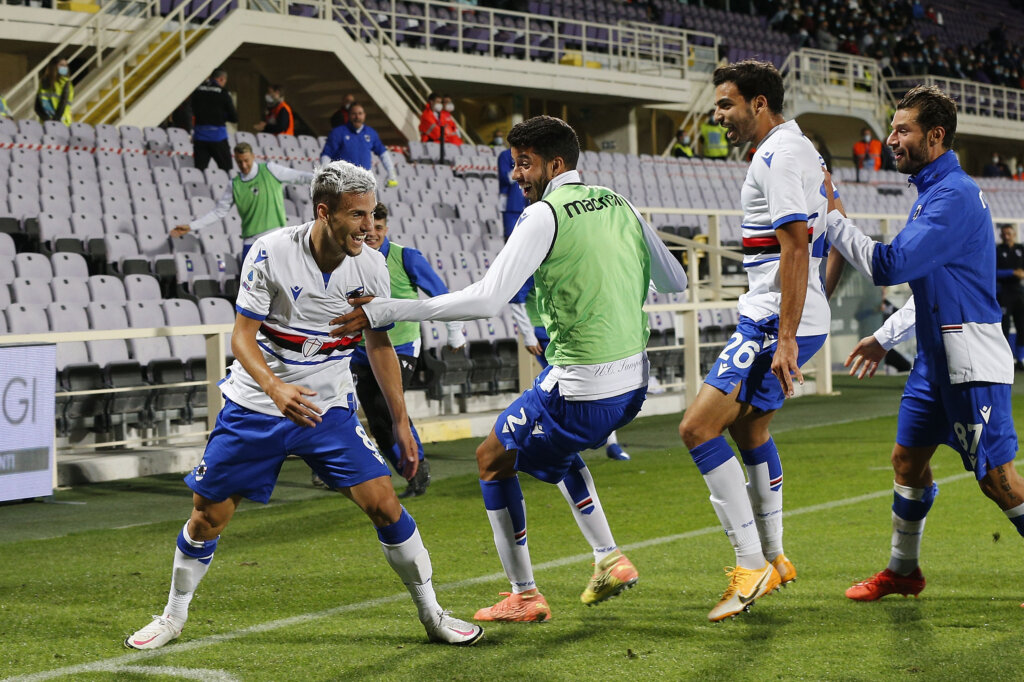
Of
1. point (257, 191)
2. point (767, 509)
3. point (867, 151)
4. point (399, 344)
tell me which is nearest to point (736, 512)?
point (767, 509)

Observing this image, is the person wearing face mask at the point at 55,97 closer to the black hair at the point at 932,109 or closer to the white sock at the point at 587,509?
the white sock at the point at 587,509

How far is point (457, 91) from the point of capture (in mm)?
26500

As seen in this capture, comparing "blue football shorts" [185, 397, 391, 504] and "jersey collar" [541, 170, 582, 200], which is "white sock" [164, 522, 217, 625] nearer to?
"blue football shorts" [185, 397, 391, 504]

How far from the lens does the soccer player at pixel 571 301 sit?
14.5 ft

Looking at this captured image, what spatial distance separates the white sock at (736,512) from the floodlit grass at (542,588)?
28 cm

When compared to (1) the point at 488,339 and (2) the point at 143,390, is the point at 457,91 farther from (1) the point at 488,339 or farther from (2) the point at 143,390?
(2) the point at 143,390

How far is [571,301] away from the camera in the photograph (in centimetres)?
448

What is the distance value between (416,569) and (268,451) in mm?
660

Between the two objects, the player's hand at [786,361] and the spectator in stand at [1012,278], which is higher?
the spectator in stand at [1012,278]

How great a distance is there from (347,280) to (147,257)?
8782 mm

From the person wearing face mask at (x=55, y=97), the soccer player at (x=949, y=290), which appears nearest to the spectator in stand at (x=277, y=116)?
the person wearing face mask at (x=55, y=97)

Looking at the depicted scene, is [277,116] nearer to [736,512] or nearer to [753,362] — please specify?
[753,362]

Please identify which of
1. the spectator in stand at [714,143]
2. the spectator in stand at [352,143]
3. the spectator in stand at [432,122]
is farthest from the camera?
the spectator in stand at [714,143]

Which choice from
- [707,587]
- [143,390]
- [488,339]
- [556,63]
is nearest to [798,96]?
[556,63]
